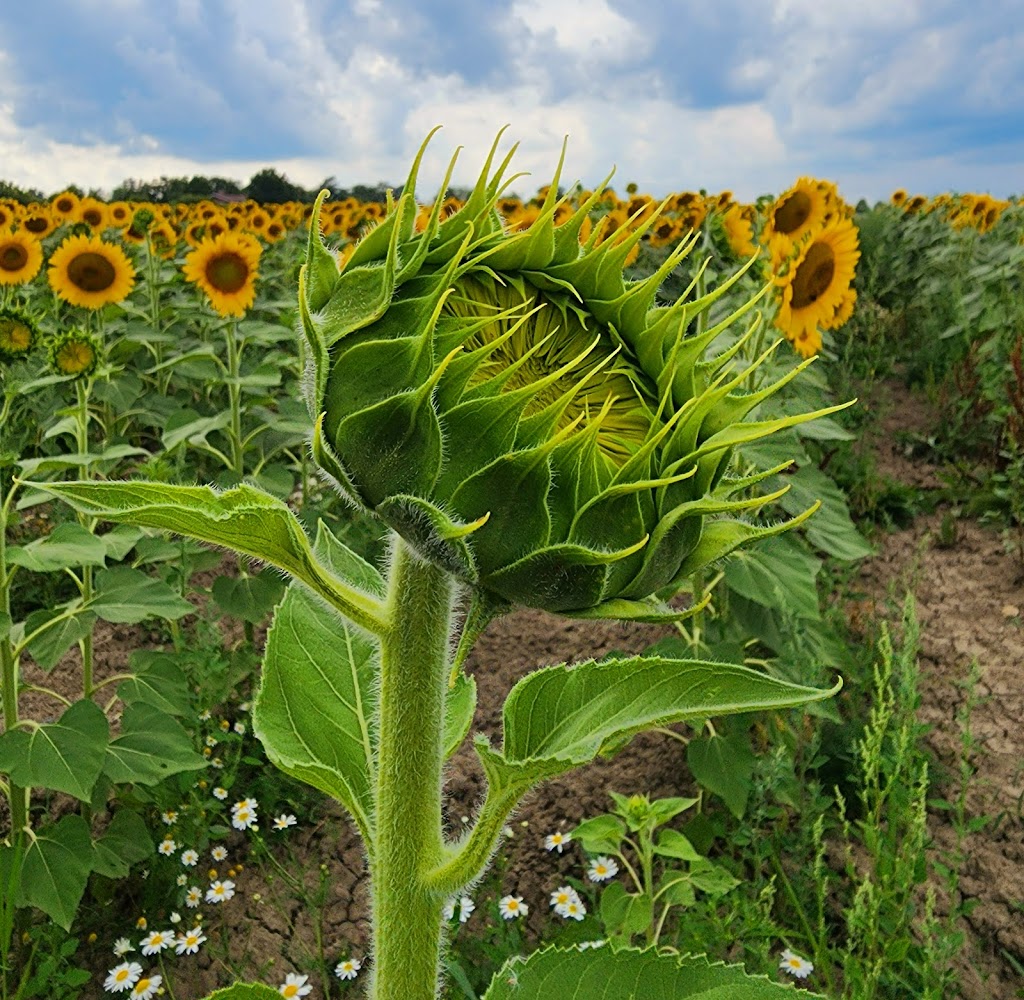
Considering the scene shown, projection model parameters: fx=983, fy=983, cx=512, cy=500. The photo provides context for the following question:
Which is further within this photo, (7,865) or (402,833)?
(7,865)

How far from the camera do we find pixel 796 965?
5.97 feet

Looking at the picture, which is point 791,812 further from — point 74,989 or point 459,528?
point 459,528

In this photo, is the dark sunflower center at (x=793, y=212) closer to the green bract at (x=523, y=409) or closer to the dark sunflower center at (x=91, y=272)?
the dark sunflower center at (x=91, y=272)

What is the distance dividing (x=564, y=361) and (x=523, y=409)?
11cm

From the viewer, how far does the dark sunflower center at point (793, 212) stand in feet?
11.6

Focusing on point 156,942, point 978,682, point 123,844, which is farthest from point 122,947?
point 978,682

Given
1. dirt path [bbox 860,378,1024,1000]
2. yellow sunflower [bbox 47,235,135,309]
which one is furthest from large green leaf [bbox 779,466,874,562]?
yellow sunflower [bbox 47,235,135,309]

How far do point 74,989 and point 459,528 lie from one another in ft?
6.11

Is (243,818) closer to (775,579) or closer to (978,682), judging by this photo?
(775,579)

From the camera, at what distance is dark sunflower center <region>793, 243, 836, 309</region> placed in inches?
113

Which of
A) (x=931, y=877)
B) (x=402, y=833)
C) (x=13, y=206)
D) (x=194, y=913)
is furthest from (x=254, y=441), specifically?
(x=13, y=206)

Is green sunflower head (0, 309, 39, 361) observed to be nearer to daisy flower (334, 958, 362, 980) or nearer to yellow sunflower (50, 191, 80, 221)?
daisy flower (334, 958, 362, 980)

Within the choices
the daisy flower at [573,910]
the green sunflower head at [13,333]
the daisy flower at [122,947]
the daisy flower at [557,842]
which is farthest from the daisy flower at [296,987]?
the green sunflower head at [13,333]

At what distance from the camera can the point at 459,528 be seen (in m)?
0.57
